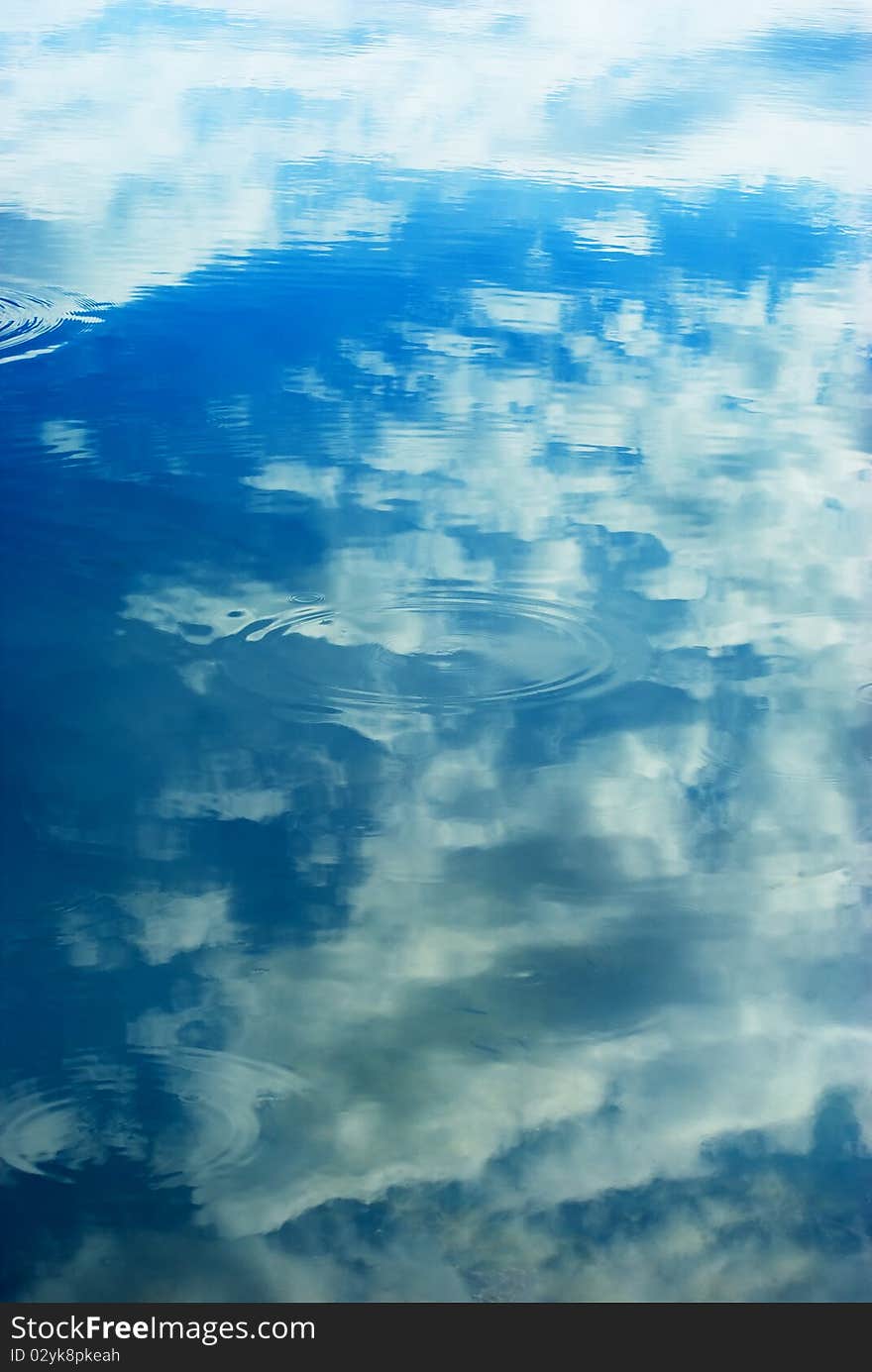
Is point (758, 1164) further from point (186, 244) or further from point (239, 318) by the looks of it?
point (186, 244)

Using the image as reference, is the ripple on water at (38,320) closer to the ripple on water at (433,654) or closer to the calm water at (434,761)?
the calm water at (434,761)

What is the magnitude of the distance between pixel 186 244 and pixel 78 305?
98 centimetres

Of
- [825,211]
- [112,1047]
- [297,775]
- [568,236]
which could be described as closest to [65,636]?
[297,775]

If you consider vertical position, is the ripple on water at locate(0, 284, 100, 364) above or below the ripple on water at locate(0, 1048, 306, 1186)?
above

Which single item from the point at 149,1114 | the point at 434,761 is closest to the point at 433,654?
the point at 434,761

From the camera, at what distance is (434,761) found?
326 cm

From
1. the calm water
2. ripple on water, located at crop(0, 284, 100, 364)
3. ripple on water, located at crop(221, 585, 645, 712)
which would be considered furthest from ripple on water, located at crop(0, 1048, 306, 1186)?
ripple on water, located at crop(0, 284, 100, 364)

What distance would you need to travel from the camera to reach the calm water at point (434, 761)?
2309mm

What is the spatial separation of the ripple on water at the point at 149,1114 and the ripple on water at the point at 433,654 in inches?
42.8

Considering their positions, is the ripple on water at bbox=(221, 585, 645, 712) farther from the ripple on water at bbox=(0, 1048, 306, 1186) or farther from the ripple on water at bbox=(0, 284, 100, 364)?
the ripple on water at bbox=(0, 284, 100, 364)

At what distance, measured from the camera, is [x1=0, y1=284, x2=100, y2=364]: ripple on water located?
5.39 m

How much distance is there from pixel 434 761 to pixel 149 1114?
110 cm

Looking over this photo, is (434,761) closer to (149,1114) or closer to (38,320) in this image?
(149,1114)

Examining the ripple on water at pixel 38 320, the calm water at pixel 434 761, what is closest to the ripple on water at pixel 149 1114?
the calm water at pixel 434 761
